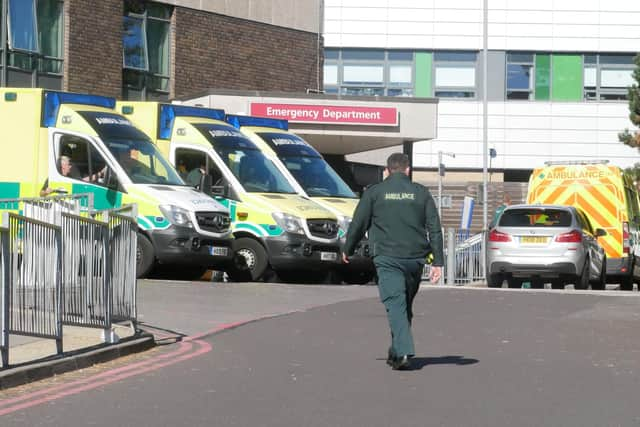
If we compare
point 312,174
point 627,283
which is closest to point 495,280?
point 312,174

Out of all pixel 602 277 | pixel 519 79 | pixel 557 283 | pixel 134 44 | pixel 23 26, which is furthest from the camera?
pixel 519 79

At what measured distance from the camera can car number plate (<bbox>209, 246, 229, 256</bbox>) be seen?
21531 mm

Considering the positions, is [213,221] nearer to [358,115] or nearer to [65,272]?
[65,272]

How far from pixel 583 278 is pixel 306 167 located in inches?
202

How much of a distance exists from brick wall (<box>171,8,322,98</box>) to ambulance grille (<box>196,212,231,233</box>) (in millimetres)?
14353

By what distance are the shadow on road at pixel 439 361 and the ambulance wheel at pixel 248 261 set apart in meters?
10.6

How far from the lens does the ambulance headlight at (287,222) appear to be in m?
22.3

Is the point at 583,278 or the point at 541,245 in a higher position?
the point at 541,245

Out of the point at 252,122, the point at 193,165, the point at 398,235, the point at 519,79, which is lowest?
the point at 398,235

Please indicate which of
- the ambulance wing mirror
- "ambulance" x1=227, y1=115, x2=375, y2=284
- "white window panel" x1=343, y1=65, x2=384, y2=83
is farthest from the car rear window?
"white window panel" x1=343, y1=65, x2=384, y2=83

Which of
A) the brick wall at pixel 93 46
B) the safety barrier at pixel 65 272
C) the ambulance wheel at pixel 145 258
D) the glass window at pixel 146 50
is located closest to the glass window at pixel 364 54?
the glass window at pixel 146 50

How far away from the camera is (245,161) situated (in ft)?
76.3

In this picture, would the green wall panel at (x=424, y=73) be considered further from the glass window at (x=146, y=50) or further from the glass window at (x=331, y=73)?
the glass window at (x=146, y=50)

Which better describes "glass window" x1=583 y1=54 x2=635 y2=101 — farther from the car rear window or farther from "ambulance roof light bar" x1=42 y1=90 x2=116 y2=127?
"ambulance roof light bar" x1=42 y1=90 x2=116 y2=127
